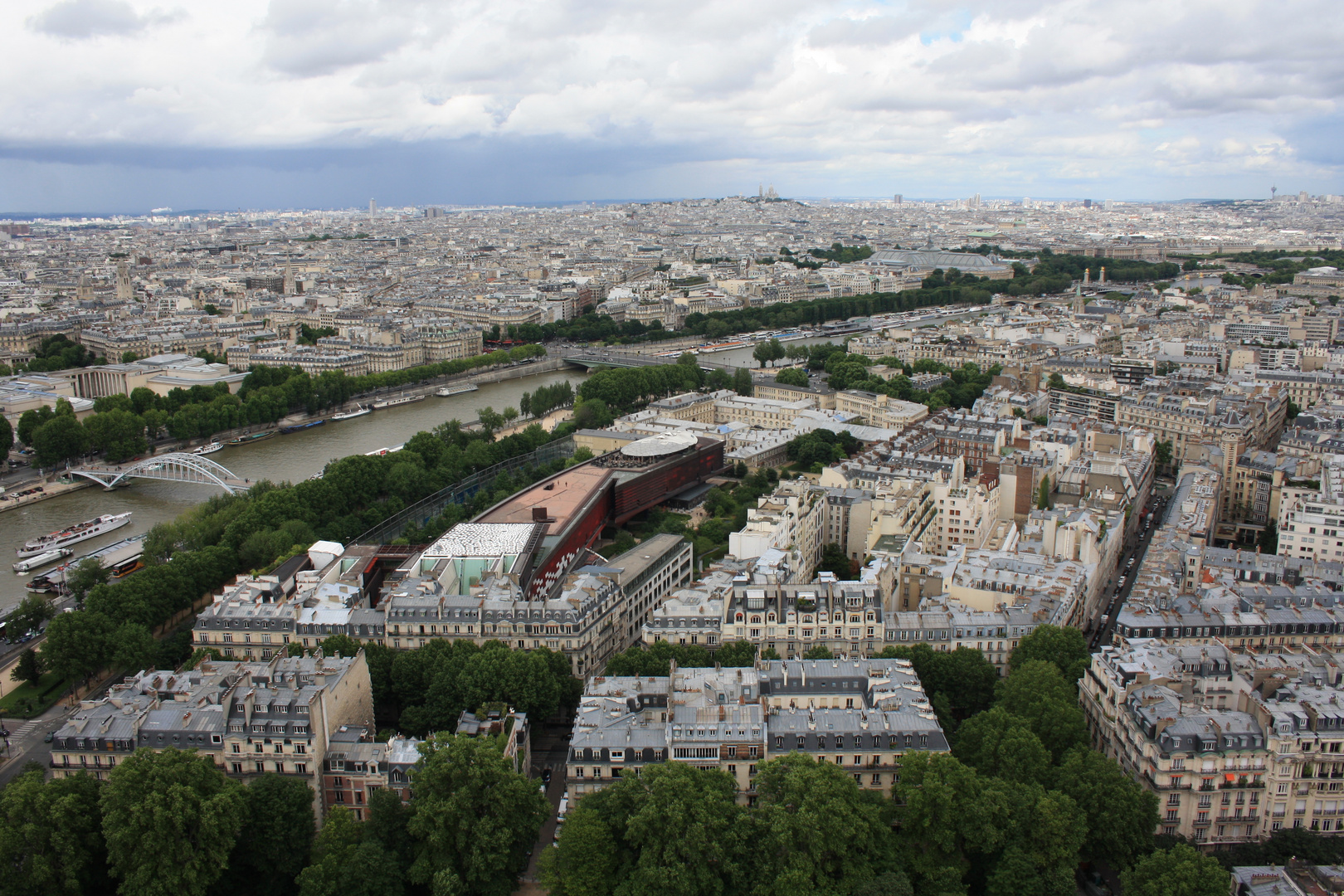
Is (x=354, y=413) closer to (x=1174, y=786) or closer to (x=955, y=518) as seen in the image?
(x=955, y=518)

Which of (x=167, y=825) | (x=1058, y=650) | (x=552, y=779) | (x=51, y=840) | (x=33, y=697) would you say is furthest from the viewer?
(x=33, y=697)

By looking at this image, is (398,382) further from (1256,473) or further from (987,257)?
(987,257)

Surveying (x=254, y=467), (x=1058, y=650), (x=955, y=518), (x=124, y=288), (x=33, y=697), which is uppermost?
(x=124, y=288)

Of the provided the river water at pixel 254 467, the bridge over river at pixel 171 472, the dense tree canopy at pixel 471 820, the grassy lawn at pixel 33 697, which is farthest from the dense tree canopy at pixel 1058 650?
the bridge over river at pixel 171 472

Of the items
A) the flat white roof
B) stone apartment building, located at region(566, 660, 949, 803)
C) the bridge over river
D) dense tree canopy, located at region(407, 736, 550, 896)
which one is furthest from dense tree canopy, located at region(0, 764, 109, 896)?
the bridge over river

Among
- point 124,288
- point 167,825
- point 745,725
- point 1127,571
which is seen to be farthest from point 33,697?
point 124,288

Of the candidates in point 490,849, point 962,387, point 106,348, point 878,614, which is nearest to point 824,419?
point 962,387
